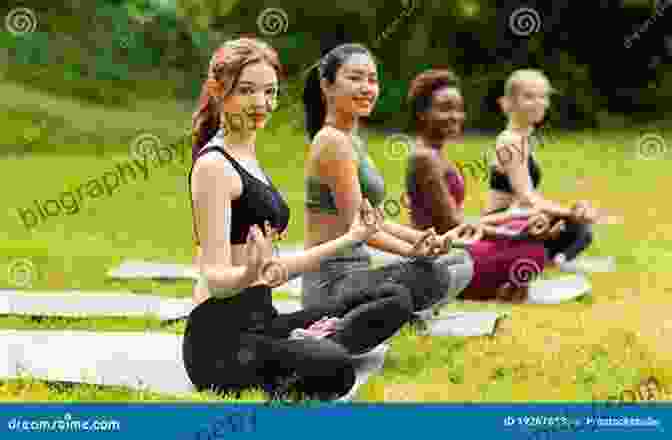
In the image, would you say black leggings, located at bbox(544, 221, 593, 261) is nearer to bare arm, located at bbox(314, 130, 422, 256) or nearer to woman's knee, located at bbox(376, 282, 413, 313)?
bare arm, located at bbox(314, 130, 422, 256)

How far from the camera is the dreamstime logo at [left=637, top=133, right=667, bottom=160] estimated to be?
1642 cm

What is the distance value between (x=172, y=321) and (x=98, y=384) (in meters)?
1.40

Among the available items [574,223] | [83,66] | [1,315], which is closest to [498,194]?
[574,223]

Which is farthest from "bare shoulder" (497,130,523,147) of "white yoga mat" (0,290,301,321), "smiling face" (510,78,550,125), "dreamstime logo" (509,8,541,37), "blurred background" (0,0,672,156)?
"dreamstime logo" (509,8,541,37)

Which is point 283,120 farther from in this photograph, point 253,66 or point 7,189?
point 253,66

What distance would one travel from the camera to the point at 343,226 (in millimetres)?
4824

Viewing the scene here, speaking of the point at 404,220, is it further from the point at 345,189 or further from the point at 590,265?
the point at 345,189

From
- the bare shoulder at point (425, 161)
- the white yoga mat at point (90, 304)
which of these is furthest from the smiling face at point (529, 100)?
the white yoga mat at point (90, 304)

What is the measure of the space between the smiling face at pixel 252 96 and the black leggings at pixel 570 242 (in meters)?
4.12

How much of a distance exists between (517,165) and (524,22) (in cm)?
1685

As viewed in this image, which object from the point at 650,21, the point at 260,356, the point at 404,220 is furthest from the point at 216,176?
the point at 650,21

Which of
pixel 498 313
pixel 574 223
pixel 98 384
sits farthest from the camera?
pixel 574 223

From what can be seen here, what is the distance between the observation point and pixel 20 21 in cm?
1919

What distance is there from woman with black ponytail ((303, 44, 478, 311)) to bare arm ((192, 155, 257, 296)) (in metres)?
0.97
